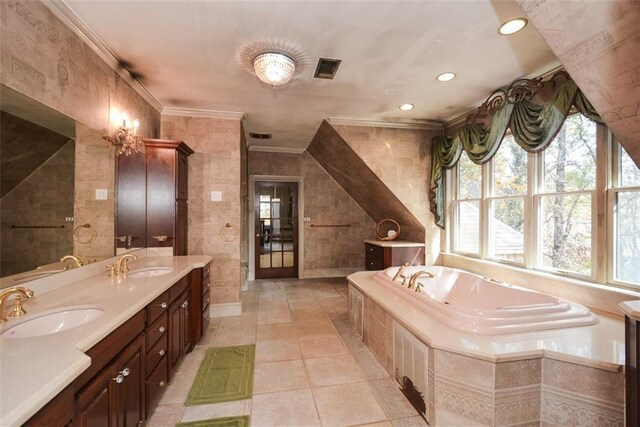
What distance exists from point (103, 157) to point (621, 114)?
3121mm

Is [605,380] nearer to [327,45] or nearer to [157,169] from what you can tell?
[327,45]

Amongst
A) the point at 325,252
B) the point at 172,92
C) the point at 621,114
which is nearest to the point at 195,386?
the point at 172,92

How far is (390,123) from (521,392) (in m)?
3.21

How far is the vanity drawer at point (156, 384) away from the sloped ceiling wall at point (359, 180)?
311 cm

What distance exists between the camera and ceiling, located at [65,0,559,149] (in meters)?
1.68

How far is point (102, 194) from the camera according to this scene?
2.14m

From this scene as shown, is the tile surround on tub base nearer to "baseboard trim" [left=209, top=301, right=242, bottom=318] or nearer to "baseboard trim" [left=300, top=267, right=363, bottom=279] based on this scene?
"baseboard trim" [left=209, top=301, right=242, bottom=318]

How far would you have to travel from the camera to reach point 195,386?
2057 millimetres

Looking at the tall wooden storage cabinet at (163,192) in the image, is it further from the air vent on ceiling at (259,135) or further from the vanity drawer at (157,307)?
the air vent on ceiling at (259,135)

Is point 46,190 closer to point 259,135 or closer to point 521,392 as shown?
point 521,392

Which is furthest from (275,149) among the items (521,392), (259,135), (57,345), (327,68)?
(521,392)

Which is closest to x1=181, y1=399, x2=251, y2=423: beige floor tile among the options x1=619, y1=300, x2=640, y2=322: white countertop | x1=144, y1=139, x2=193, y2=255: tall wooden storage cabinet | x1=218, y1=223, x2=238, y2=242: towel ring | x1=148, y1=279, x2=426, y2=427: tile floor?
x1=148, y1=279, x2=426, y2=427: tile floor

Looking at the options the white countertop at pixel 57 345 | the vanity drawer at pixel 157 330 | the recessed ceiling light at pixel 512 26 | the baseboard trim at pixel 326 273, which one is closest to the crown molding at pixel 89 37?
the white countertop at pixel 57 345

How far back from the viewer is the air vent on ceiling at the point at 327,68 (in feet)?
7.40
